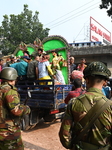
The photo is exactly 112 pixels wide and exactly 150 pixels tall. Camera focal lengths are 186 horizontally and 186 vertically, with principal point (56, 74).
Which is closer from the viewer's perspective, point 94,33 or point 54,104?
point 54,104

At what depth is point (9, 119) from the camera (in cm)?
250

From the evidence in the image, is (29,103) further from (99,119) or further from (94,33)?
(94,33)

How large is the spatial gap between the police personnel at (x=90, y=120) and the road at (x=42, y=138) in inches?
113

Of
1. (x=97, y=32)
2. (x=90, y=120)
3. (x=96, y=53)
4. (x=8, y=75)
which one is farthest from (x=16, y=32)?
(x=90, y=120)

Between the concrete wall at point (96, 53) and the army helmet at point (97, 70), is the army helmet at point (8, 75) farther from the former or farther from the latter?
the concrete wall at point (96, 53)

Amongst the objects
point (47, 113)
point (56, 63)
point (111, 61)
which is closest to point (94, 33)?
point (111, 61)

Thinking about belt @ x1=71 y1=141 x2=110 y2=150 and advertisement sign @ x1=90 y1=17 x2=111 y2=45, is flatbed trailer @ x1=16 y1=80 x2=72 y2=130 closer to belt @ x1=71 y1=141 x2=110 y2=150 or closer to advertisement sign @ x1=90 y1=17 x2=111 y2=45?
belt @ x1=71 y1=141 x2=110 y2=150

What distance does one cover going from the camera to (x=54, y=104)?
16.1 feet

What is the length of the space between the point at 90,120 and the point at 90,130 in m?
0.09

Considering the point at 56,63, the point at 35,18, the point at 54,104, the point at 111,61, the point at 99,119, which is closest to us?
the point at 99,119

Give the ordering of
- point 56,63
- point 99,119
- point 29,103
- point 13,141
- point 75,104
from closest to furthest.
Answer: point 99,119 < point 75,104 < point 13,141 < point 29,103 < point 56,63

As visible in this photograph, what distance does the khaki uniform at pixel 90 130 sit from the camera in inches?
59.5

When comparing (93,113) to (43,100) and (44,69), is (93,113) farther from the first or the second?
(44,69)

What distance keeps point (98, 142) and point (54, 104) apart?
343cm
